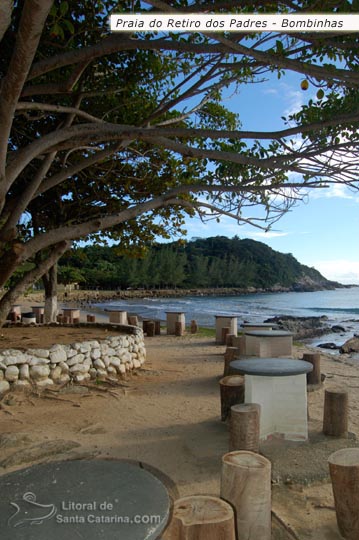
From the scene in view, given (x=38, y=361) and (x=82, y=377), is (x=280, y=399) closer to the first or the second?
(x=82, y=377)

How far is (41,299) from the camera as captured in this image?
4525cm

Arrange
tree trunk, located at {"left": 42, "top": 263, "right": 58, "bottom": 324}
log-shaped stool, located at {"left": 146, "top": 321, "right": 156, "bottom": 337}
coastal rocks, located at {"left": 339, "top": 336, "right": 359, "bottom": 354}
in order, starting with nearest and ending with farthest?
tree trunk, located at {"left": 42, "top": 263, "right": 58, "bottom": 324} < log-shaped stool, located at {"left": 146, "top": 321, "right": 156, "bottom": 337} < coastal rocks, located at {"left": 339, "top": 336, "right": 359, "bottom": 354}

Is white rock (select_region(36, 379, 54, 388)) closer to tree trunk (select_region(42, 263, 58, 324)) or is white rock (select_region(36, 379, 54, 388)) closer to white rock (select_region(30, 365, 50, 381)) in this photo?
white rock (select_region(30, 365, 50, 381))

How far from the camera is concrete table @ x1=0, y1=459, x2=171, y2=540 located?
2.08 m

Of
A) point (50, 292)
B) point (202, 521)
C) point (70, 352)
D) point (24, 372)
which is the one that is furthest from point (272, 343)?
point (50, 292)

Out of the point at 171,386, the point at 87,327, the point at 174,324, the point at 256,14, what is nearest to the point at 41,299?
the point at 174,324

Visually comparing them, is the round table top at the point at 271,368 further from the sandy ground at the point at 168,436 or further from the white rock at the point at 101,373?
the white rock at the point at 101,373

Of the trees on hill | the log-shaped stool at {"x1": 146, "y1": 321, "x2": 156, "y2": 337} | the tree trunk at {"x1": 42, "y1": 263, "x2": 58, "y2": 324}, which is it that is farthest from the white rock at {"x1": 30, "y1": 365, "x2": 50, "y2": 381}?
the trees on hill

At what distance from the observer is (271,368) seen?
5.24 metres

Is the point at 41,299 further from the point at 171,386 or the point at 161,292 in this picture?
the point at 171,386

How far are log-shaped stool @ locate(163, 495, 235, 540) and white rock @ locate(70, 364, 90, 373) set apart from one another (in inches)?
216

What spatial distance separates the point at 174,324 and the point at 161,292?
61.3 metres

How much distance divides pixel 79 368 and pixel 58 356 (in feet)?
1.67
